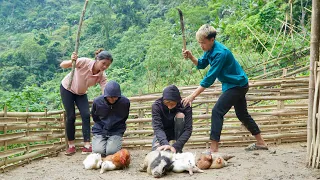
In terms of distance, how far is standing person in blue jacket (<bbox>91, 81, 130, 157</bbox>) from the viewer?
461 centimetres

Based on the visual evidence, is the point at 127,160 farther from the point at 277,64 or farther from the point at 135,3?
the point at 135,3

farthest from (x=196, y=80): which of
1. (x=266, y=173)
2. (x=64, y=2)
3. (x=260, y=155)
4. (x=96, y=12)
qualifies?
(x=64, y=2)

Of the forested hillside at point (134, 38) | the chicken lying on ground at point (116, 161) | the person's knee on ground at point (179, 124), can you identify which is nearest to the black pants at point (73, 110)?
the forested hillside at point (134, 38)

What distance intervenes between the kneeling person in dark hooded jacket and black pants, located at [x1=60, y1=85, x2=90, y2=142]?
1232 mm

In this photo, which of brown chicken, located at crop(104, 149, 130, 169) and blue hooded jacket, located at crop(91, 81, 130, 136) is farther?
blue hooded jacket, located at crop(91, 81, 130, 136)

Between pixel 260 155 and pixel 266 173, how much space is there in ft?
2.92

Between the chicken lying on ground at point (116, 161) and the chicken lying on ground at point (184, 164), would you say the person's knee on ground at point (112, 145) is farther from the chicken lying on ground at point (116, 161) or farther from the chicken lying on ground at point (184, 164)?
the chicken lying on ground at point (184, 164)

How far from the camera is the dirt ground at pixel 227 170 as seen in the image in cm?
371

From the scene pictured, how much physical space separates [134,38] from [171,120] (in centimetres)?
1937

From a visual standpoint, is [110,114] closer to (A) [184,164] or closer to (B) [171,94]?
(B) [171,94]

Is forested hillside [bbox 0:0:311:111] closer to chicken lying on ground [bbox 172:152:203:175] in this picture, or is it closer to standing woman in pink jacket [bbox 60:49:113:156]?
standing woman in pink jacket [bbox 60:49:113:156]

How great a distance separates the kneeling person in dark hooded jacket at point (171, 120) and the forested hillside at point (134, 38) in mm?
2432

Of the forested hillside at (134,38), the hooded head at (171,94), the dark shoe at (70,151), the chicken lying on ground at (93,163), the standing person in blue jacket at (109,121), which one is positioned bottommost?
the dark shoe at (70,151)

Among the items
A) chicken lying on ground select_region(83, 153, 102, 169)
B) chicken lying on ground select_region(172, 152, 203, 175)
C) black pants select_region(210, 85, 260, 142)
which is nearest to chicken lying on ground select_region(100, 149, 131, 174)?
chicken lying on ground select_region(83, 153, 102, 169)
